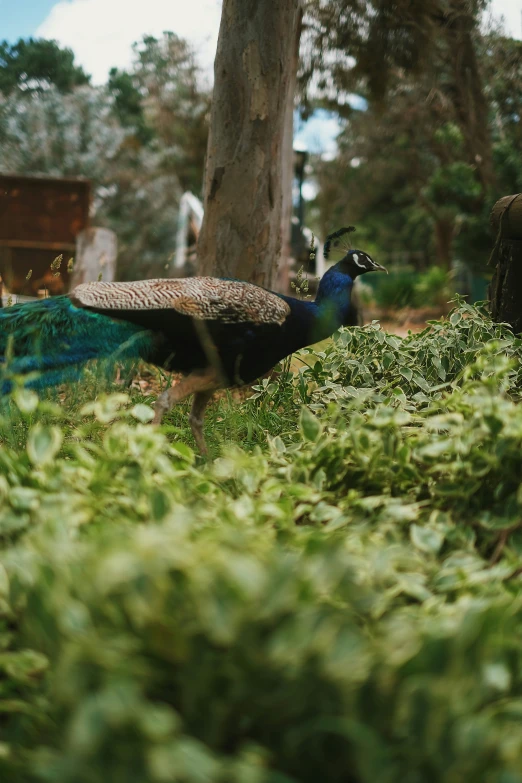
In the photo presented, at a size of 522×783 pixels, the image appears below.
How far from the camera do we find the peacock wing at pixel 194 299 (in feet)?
10.2

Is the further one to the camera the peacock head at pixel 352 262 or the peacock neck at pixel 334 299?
the peacock head at pixel 352 262

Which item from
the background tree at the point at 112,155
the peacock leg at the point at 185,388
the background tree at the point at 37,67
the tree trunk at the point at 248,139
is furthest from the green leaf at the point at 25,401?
the background tree at the point at 37,67

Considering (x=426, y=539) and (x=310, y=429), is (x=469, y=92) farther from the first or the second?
(x=426, y=539)

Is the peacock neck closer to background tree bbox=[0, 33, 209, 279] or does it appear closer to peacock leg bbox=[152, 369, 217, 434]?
peacock leg bbox=[152, 369, 217, 434]

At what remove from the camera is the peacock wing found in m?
3.11

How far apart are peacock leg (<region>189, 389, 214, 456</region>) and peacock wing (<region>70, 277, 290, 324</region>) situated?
16.5 inches

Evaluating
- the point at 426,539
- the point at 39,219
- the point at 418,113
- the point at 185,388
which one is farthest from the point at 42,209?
the point at 418,113

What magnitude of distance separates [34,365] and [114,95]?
22586 mm

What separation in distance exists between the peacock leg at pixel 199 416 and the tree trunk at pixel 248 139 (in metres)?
1.30

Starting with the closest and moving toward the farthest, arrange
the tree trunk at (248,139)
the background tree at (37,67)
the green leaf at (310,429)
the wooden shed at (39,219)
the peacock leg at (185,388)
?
the green leaf at (310,429) → the peacock leg at (185,388) → the tree trunk at (248,139) → the wooden shed at (39,219) → the background tree at (37,67)

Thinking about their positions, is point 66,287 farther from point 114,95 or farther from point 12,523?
point 114,95

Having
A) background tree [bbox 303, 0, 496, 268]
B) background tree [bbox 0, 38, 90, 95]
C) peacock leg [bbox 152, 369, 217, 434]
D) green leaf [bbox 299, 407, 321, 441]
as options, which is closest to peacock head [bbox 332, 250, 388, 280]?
peacock leg [bbox 152, 369, 217, 434]

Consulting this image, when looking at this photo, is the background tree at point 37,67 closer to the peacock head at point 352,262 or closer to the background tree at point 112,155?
the background tree at point 112,155

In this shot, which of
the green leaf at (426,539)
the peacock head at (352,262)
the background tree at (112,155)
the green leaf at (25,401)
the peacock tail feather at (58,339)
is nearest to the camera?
the green leaf at (426,539)
